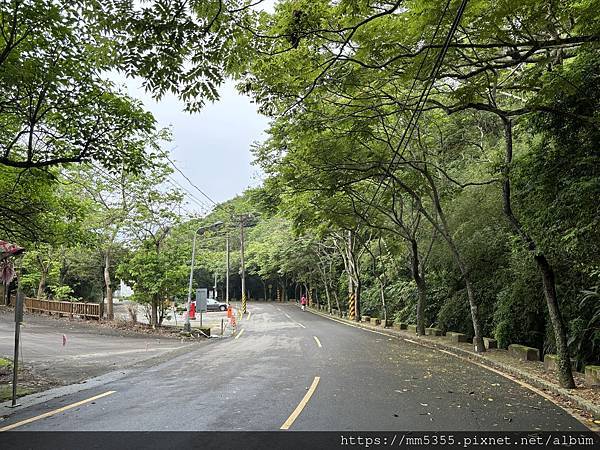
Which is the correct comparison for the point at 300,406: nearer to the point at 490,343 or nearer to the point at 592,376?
the point at 592,376

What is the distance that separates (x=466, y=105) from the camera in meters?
8.90

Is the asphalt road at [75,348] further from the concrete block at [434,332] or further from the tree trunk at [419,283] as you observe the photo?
the concrete block at [434,332]

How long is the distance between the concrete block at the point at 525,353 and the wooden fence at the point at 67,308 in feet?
77.3

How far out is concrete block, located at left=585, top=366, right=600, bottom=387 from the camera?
8544mm

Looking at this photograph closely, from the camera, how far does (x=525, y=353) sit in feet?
39.8

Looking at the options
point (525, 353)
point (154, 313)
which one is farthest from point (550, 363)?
point (154, 313)

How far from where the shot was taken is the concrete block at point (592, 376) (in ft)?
28.0

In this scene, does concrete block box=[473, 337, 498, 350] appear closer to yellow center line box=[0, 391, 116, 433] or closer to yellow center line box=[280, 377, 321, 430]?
yellow center line box=[280, 377, 321, 430]

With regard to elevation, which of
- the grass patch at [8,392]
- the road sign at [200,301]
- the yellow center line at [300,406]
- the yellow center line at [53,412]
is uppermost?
the road sign at [200,301]

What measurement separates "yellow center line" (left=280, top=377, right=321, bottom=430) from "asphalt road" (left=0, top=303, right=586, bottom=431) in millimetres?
19

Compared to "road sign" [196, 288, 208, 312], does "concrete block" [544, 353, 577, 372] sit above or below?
below

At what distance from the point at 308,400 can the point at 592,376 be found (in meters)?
5.28

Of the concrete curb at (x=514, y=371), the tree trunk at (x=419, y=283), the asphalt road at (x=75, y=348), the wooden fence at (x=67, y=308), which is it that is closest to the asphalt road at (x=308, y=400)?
the concrete curb at (x=514, y=371)

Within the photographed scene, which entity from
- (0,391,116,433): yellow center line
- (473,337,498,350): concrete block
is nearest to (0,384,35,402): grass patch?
(0,391,116,433): yellow center line
